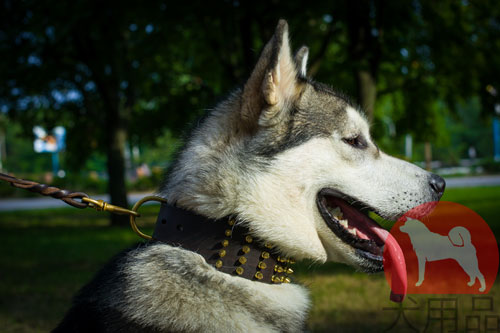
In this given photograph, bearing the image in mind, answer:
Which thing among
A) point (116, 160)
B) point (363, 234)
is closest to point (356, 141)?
point (363, 234)

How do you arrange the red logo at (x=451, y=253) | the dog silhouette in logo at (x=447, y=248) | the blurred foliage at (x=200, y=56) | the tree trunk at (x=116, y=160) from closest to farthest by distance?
the red logo at (x=451, y=253) → the dog silhouette in logo at (x=447, y=248) → the blurred foliage at (x=200, y=56) → the tree trunk at (x=116, y=160)

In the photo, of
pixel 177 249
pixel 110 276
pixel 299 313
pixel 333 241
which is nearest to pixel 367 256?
pixel 333 241

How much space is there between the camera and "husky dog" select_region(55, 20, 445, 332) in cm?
230

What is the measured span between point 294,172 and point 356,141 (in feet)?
1.59

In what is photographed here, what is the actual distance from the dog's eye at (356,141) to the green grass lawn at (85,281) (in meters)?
0.79

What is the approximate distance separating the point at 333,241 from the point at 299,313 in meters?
0.43

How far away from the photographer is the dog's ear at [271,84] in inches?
92.5

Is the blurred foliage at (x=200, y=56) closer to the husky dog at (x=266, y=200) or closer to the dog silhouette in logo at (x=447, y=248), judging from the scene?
the dog silhouette in logo at (x=447, y=248)

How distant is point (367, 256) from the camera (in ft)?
8.54

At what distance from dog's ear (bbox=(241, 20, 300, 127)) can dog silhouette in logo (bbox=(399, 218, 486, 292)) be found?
162cm

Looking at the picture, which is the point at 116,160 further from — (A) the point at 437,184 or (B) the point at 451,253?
(A) the point at 437,184

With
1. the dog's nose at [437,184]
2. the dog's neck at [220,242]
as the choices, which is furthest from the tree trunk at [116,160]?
the dog's nose at [437,184]

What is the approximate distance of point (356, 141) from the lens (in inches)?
108

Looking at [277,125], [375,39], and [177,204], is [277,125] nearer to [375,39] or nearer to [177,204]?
[177,204]
